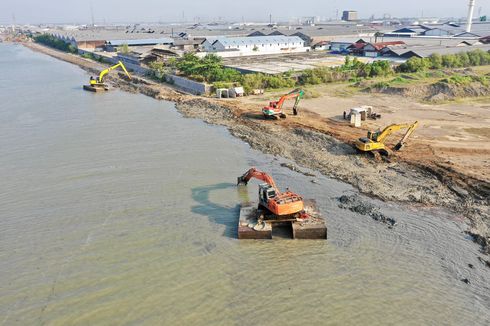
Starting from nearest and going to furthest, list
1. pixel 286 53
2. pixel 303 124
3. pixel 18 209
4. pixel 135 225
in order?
pixel 135 225 < pixel 18 209 < pixel 303 124 < pixel 286 53

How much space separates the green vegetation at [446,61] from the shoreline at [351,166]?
20378 mm

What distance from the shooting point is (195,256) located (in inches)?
498

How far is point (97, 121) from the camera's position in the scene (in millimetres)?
27578

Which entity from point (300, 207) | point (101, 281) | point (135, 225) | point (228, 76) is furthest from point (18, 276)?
point (228, 76)

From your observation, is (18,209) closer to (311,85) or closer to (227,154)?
(227,154)

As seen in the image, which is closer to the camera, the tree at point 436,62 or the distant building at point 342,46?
the tree at point 436,62

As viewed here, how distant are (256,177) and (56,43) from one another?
8648 cm

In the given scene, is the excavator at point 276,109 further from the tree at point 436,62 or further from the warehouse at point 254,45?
the warehouse at point 254,45

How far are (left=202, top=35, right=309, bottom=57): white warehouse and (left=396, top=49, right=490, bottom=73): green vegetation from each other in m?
23.0

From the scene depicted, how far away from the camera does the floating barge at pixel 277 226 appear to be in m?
13.2

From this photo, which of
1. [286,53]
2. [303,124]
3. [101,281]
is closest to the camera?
[101,281]

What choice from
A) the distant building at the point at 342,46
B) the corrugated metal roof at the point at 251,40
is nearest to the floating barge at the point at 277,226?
the corrugated metal roof at the point at 251,40

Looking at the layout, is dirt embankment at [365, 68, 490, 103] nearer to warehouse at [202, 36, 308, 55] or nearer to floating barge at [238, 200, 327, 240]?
floating barge at [238, 200, 327, 240]

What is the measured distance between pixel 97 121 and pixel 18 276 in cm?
1729
